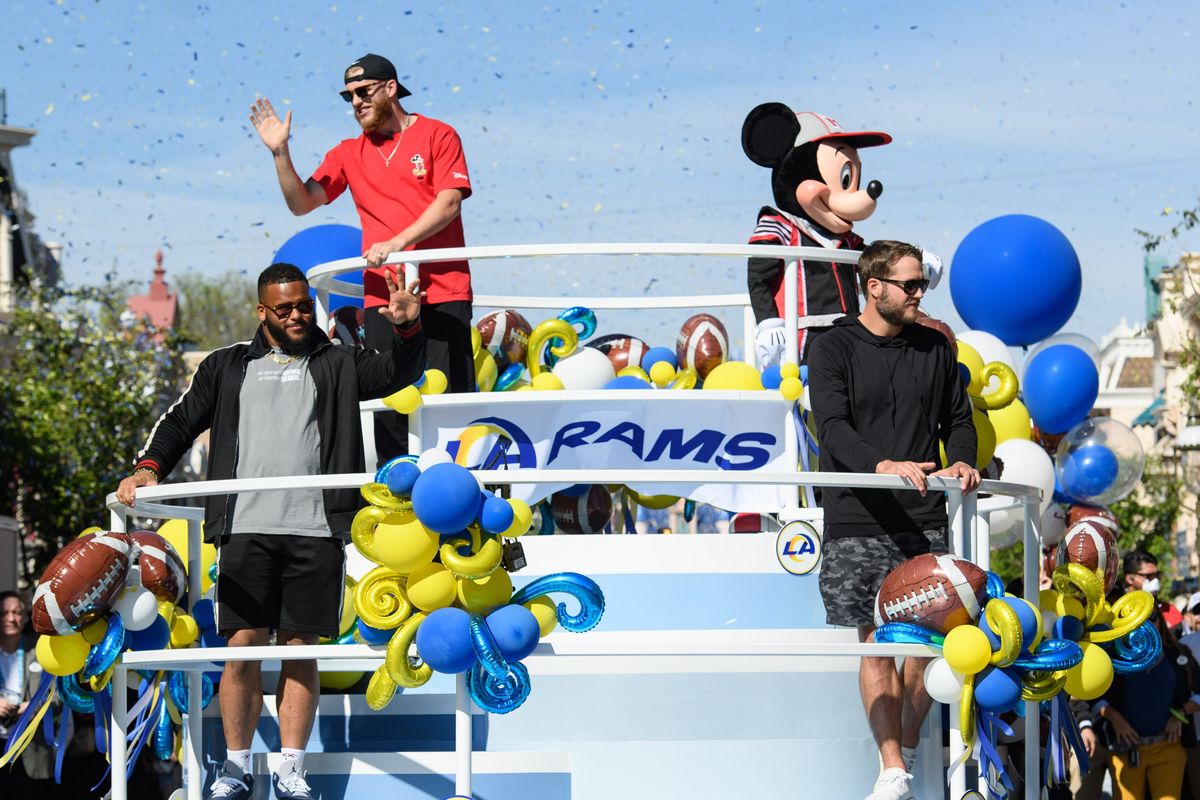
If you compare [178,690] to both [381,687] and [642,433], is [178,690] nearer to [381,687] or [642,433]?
[381,687]

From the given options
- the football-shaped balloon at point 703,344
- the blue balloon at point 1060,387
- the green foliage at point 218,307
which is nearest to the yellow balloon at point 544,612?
the football-shaped balloon at point 703,344

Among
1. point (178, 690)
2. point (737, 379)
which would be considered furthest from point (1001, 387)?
point (178, 690)

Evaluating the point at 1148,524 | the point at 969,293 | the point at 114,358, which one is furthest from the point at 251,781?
the point at 1148,524

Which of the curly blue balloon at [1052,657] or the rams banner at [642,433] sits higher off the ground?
the rams banner at [642,433]

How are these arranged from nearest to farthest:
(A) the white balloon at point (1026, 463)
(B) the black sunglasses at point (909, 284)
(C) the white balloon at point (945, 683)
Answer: (C) the white balloon at point (945, 683), (B) the black sunglasses at point (909, 284), (A) the white balloon at point (1026, 463)

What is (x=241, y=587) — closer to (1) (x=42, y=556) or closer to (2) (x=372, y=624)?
(2) (x=372, y=624)

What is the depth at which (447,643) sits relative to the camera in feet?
17.0

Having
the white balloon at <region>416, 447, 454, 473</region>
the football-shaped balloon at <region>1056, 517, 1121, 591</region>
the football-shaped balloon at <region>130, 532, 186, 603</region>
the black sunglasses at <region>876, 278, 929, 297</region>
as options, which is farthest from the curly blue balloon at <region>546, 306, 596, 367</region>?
the white balloon at <region>416, 447, 454, 473</region>

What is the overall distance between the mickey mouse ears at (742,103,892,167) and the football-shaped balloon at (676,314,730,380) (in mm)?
1948

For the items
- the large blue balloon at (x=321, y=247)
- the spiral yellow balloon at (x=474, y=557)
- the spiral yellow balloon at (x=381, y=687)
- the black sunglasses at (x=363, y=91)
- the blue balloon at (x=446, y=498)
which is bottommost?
the spiral yellow balloon at (x=381, y=687)

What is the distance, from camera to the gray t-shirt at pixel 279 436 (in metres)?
6.00

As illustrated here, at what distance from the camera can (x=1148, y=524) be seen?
42938 mm

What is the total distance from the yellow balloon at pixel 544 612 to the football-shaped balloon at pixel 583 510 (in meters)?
3.55

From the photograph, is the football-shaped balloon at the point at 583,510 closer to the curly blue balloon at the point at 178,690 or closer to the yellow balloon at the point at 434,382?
the yellow balloon at the point at 434,382
